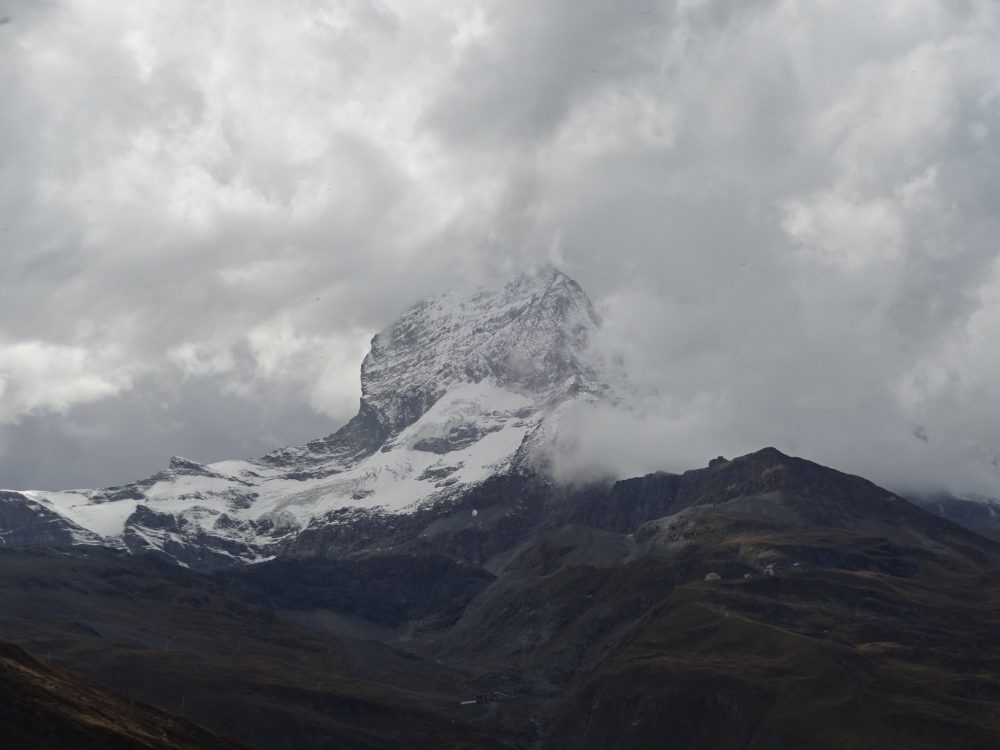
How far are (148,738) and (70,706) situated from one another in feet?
37.7

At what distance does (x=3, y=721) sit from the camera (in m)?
171

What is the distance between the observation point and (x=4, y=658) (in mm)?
192750

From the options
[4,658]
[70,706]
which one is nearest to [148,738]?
[70,706]

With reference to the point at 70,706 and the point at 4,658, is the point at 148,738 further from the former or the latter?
the point at 4,658

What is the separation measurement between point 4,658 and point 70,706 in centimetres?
1544

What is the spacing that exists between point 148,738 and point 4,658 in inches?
1004

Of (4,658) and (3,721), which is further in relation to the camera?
(4,658)

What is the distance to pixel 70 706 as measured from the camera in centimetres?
18450

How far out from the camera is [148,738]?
609ft

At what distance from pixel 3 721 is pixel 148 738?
21460 millimetres

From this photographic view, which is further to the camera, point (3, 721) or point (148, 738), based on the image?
point (148, 738)
